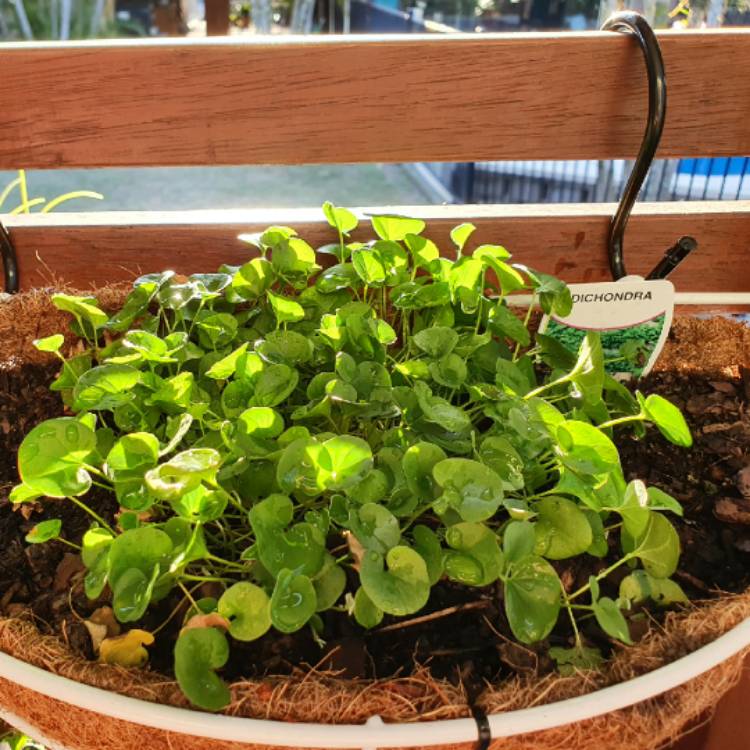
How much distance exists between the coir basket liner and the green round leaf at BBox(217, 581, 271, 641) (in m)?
0.03

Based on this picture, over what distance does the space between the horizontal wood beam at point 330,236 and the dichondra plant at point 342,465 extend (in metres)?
0.12

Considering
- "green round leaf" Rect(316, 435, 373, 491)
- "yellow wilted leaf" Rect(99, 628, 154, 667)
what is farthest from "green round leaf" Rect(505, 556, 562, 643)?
"yellow wilted leaf" Rect(99, 628, 154, 667)

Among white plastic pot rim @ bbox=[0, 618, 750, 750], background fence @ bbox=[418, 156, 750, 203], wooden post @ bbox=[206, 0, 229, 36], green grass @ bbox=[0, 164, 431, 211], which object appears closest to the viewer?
white plastic pot rim @ bbox=[0, 618, 750, 750]

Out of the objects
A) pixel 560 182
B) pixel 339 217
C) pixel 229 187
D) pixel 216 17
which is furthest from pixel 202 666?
pixel 229 187

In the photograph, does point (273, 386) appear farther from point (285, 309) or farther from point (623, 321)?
point (623, 321)

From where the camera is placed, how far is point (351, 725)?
0.38 metres

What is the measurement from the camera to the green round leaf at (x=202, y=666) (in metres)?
0.38

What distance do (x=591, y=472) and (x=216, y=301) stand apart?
14.1 inches

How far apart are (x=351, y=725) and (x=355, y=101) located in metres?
0.53

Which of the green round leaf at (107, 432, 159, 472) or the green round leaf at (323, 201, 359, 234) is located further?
the green round leaf at (323, 201, 359, 234)

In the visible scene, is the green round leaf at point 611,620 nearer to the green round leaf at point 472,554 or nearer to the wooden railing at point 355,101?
the green round leaf at point 472,554

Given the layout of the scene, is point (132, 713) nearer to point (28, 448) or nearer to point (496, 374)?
point (28, 448)

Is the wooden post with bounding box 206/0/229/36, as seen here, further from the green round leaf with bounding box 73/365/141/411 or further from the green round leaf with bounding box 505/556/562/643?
the green round leaf with bounding box 505/556/562/643

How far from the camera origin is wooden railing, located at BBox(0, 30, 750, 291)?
0.67 metres
